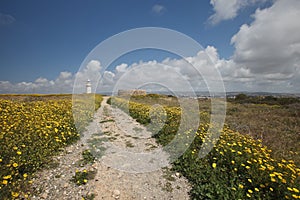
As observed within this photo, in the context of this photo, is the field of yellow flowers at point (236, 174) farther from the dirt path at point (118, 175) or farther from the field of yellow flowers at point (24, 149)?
the field of yellow flowers at point (24, 149)

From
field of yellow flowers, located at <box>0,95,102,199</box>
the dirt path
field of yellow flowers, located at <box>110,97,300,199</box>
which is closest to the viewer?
field of yellow flowers, located at <box>110,97,300,199</box>

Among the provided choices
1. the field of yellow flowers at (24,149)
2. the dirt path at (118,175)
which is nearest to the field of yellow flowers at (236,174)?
the dirt path at (118,175)

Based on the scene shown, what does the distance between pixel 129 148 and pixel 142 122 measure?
4680mm

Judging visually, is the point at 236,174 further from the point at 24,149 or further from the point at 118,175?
the point at 24,149

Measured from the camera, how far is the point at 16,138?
5.56 meters

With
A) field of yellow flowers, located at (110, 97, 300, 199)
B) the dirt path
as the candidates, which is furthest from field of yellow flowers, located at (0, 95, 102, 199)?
field of yellow flowers, located at (110, 97, 300, 199)

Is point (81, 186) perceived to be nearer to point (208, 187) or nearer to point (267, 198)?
point (208, 187)

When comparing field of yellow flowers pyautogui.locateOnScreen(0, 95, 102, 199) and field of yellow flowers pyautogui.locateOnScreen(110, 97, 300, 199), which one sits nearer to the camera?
field of yellow flowers pyautogui.locateOnScreen(110, 97, 300, 199)

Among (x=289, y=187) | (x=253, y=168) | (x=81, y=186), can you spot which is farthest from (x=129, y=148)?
(x=289, y=187)

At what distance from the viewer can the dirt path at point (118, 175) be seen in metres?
4.32

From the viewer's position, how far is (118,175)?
5.18 meters

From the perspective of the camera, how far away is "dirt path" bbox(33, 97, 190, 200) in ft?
14.2

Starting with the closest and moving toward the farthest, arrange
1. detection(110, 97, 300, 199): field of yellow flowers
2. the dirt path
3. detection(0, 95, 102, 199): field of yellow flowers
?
detection(110, 97, 300, 199): field of yellow flowers → detection(0, 95, 102, 199): field of yellow flowers → the dirt path

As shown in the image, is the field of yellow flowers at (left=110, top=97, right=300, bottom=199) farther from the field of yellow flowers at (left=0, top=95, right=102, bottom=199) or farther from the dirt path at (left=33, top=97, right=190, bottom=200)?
the field of yellow flowers at (left=0, top=95, right=102, bottom=199)
